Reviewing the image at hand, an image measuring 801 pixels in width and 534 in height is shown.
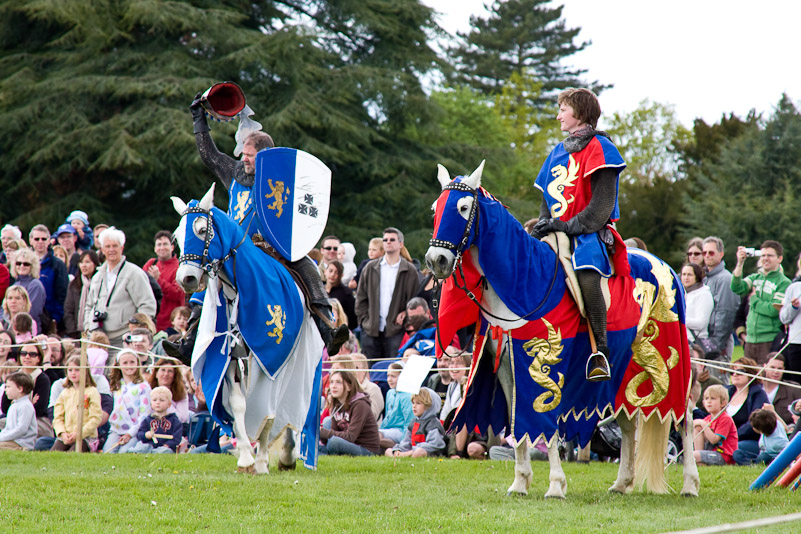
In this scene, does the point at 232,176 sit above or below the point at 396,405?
above

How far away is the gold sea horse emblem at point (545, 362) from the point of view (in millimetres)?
7473

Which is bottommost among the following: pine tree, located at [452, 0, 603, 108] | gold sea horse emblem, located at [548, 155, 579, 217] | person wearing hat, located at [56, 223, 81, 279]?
person wearing hat, located at [56, 223, 81, 279]

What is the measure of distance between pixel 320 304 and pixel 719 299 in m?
6.29

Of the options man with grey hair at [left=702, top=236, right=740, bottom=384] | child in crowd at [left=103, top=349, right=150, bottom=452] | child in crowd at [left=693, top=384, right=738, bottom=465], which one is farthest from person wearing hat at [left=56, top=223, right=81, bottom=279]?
child in crowd at [left=693, top=384, right=738, bottom=465]

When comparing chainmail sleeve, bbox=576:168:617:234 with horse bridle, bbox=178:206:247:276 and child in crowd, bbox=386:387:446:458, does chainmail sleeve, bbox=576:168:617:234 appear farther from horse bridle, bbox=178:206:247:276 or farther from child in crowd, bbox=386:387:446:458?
child in crowd, bbox=386:387:446:458

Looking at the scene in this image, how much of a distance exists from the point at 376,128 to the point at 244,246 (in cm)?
2155

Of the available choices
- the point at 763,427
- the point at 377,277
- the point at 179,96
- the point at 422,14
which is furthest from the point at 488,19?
the point at 763,427

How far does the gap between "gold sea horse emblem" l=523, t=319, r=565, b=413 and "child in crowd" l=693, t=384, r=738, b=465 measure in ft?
12.3

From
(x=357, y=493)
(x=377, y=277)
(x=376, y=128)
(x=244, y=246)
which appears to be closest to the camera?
(x=357, y=493)

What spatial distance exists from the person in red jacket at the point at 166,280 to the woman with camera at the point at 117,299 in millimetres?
1059

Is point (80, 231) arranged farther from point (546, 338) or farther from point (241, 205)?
point (546, 338)

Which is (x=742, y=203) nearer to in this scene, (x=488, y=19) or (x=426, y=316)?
(x=426, y=316)

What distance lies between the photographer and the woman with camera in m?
13.7

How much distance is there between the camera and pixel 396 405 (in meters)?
12.2
